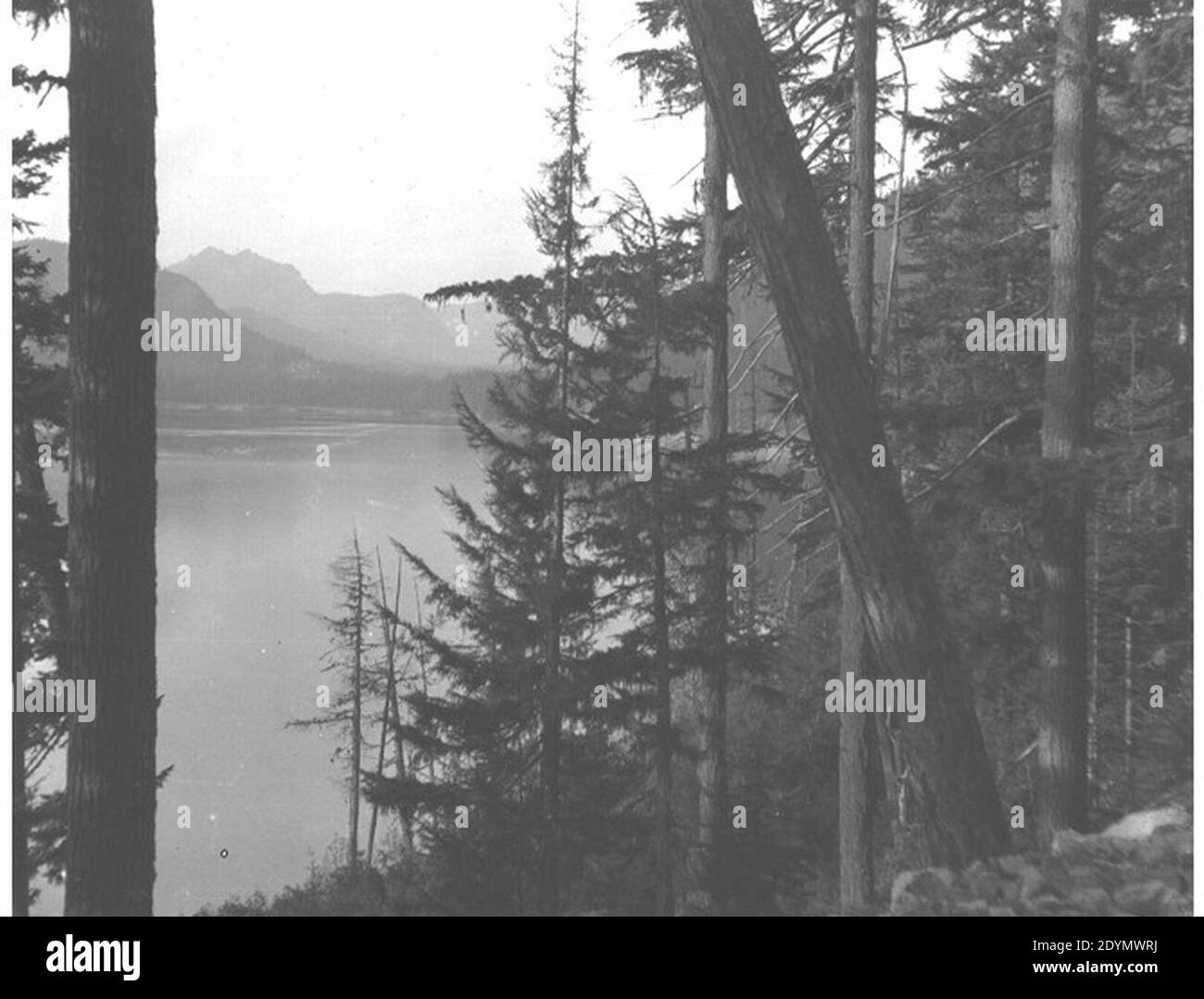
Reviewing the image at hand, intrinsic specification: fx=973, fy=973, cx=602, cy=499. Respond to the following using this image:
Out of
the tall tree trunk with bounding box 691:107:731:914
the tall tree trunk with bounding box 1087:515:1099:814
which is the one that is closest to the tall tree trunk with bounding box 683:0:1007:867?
the tall tree trunk with bounding box 1087:515:1099:814

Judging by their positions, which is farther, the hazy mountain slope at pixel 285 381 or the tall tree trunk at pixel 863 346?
the tall tree trunk at pixel 863 346

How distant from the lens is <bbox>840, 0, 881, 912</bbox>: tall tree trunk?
9.78m

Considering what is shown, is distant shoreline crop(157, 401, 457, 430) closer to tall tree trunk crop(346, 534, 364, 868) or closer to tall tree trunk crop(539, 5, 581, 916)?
tall tree trunk crop(539, 5, 581, 916)

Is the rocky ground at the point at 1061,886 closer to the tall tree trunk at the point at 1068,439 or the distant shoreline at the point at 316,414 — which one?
the tall tree trunk at the point at 1068,439

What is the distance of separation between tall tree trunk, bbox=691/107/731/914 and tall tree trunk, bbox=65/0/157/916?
7113 mm

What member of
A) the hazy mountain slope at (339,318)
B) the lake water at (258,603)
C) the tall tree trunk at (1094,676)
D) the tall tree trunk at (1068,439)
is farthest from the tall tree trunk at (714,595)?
the tall tree trunk at (1094,676)

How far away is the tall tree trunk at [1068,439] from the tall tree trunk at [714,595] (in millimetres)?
3725

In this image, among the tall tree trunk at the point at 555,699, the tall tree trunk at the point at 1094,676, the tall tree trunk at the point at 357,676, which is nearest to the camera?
the tall tree trunk at the point at 1094,676

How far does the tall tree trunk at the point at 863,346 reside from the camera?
9.78 metres

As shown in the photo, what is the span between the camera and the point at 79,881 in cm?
503

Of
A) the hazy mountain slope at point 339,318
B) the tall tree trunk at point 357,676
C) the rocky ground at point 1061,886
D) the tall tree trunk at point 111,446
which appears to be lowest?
the tall tree trunk at point 357,676

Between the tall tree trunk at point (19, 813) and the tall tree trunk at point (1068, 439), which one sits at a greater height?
the tall tree trunk at point (1068, 439)
